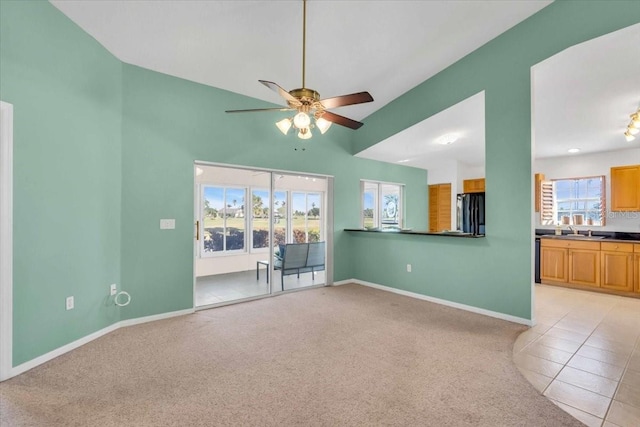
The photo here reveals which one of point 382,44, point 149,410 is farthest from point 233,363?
point 382,44

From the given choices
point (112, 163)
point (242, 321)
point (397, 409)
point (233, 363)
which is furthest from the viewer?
point (242, 321)

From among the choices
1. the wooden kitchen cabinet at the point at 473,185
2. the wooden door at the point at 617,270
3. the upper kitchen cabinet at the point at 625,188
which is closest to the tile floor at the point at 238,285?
the wooden kitchen cabinet at the point at 473,185

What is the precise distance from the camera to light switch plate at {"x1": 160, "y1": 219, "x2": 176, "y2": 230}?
12.2 feet

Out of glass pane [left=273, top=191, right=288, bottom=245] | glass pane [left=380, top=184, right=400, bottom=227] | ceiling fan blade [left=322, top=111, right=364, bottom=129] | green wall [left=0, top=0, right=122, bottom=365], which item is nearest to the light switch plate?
green wall [left=0, top=0, right=122, bottom=365]

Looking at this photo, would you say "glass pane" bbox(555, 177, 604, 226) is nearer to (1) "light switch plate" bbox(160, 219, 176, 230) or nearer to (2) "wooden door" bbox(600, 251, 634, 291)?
(2) "wooden door" bbox(600, 251, 634, 291)

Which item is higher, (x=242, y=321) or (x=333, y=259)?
(x=333, y=259)

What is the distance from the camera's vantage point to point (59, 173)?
2725 millimetres

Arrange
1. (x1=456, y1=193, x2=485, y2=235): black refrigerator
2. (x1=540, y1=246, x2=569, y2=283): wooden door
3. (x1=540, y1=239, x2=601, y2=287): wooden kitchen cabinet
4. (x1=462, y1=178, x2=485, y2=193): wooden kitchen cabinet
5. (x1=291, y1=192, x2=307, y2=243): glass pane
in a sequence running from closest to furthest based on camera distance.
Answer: (x1=540, y1=239, x2=601, y2=287): wooden kitchen cabinet, (x1=456, y1=193, x2=485, y2=235): black refrigerator, (x1=540, y1=246, x2=569, y2=283): wooden door, (x1=291, y1=192, x2=307, y2=243): glass pane, (x1=462, y1=178, x2=485, y2=193): wooden kitchen cabinet

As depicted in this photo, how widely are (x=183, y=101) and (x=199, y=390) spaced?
338 centimetres

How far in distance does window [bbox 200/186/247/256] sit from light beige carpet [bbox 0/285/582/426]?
1.86 meters

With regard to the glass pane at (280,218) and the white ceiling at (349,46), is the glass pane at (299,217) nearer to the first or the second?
the glass pane at (280,218)

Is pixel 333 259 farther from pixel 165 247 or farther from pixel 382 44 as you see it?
pixel 382 44

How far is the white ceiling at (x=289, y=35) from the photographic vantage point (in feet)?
8.95

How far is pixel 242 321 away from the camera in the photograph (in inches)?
142
